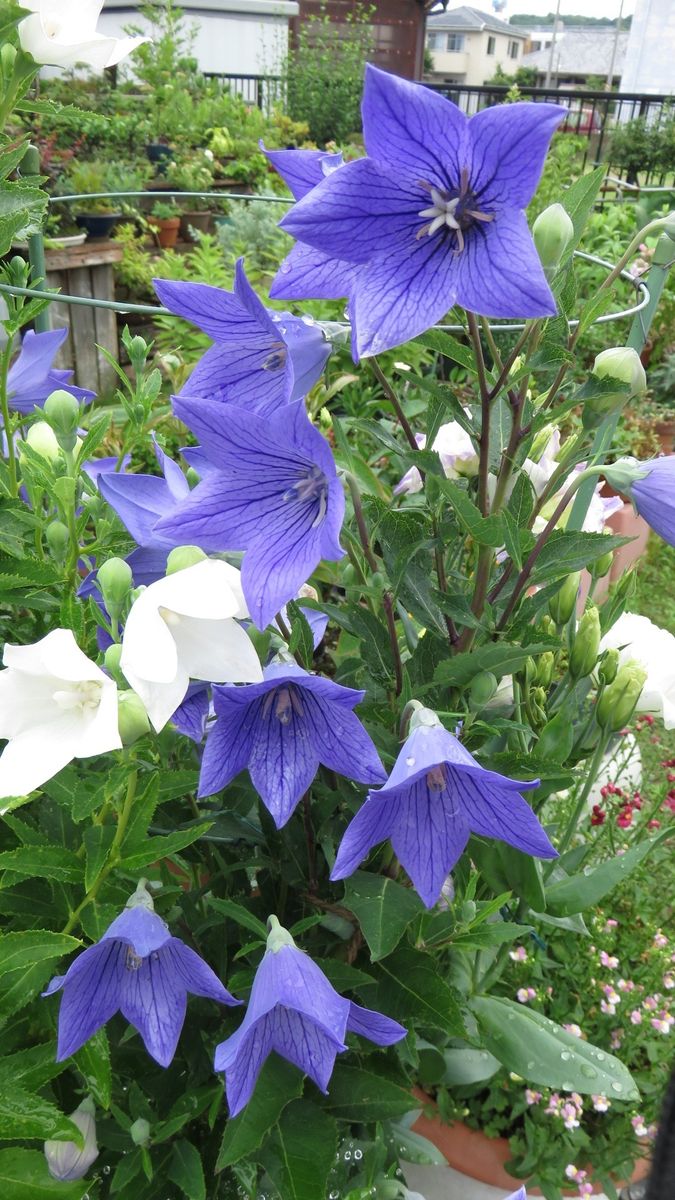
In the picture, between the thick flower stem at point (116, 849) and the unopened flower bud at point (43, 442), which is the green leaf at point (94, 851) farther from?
the unopened flower bud at point (43, 442)

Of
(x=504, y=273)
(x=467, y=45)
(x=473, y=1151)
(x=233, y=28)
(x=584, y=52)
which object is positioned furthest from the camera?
(x=467, y=45)

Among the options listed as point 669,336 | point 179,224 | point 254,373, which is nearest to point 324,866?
point 254,373

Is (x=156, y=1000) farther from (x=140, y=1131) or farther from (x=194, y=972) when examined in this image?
(x=140, y=1131)

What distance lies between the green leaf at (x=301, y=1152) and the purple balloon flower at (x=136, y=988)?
0.59 ft

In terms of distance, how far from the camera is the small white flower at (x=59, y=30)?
88 cm

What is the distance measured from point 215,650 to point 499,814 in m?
0.26

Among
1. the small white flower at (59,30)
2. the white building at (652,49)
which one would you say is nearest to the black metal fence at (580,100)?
the white building at (652,49)

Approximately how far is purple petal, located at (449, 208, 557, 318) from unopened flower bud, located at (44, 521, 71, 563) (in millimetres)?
464

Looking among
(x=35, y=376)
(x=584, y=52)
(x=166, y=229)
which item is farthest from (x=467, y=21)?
(x=35, y=376)

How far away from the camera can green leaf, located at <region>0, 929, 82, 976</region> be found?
2.44 ft

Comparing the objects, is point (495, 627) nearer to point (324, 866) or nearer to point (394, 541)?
point (394, 541)

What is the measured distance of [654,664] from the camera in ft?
3.24

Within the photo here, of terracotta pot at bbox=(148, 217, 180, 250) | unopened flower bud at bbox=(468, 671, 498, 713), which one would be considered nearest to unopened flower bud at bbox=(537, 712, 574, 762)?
unopened flower bud at bbox=(468, 671, 498, 713)

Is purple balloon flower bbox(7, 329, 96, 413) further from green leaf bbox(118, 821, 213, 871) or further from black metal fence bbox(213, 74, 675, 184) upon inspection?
black metal fence bbox(213, 74, 675, 184)
